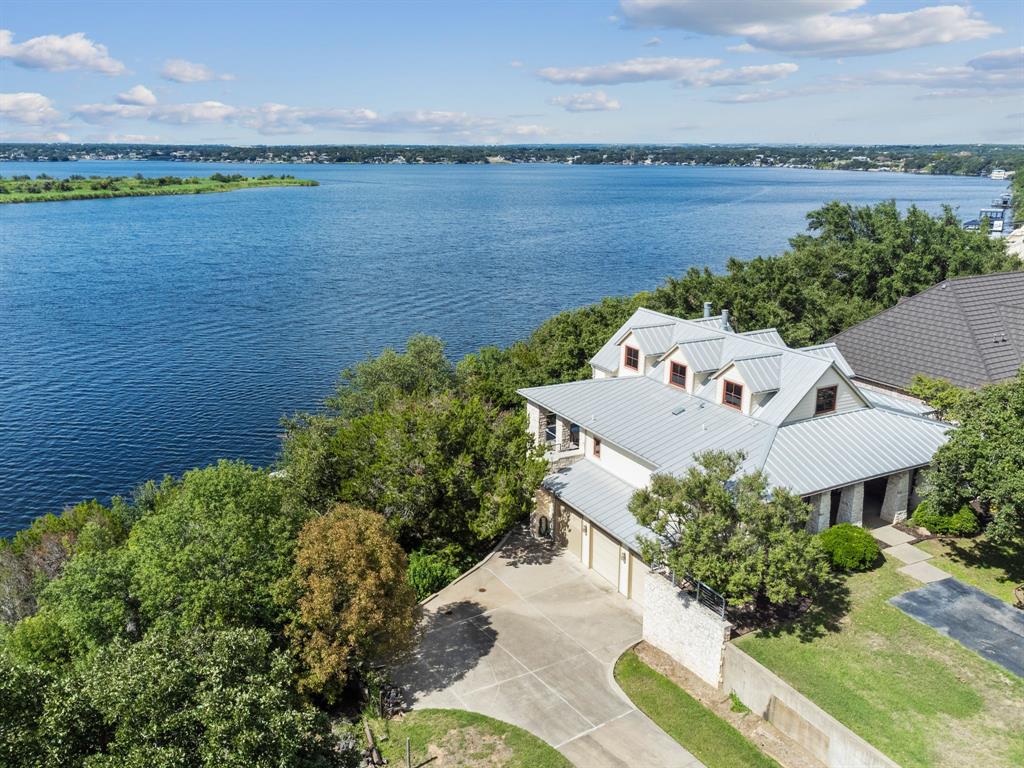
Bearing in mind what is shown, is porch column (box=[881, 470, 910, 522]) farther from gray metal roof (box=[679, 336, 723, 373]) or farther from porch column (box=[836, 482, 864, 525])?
gray metal roof (box=[679, 336, 723, 373])

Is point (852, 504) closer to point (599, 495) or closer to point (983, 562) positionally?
point (983, 562)

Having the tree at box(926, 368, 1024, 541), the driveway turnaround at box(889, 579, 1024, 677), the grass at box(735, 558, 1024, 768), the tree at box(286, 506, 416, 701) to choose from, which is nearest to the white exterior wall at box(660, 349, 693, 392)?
the tree at box(926, 368, 1024, 541)

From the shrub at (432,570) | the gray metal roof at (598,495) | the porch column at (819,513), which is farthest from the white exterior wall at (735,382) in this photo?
the shrub at (432,570)

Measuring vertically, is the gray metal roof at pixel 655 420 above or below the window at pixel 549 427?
above

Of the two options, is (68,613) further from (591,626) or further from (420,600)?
(591,626)

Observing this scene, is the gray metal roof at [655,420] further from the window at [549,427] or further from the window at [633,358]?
the window at [549,427]
